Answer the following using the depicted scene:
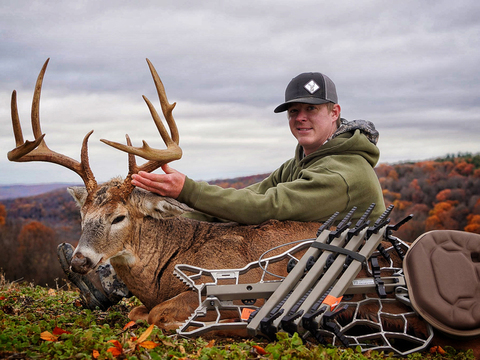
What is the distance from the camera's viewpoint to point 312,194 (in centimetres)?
476

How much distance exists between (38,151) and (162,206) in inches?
58.8

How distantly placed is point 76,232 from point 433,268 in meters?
16.6

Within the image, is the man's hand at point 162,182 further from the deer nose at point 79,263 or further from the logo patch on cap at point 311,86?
the logo patch on cap at point 311,86

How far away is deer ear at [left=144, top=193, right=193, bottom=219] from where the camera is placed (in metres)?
4.88

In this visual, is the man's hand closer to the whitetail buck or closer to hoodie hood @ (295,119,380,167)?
the whitetail buck

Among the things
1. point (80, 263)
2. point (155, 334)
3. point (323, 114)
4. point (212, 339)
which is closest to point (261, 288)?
point (212, 339)

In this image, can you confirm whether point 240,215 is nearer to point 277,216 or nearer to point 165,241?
point 277,216

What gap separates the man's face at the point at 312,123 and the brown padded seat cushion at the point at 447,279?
5.86ft

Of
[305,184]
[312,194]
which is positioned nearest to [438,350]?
[312,194]

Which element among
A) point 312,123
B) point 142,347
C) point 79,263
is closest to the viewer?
point 142,347

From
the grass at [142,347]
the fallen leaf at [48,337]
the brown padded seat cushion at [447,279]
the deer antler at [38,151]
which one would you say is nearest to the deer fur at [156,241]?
the deer antler at [38,151]

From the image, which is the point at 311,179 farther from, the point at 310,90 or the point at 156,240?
the point at 156,240

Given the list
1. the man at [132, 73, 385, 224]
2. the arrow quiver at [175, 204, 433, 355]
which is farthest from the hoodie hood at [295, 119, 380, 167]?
the arrow quiver at [175, 204, 433, 355]

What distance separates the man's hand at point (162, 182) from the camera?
461 centimetres
